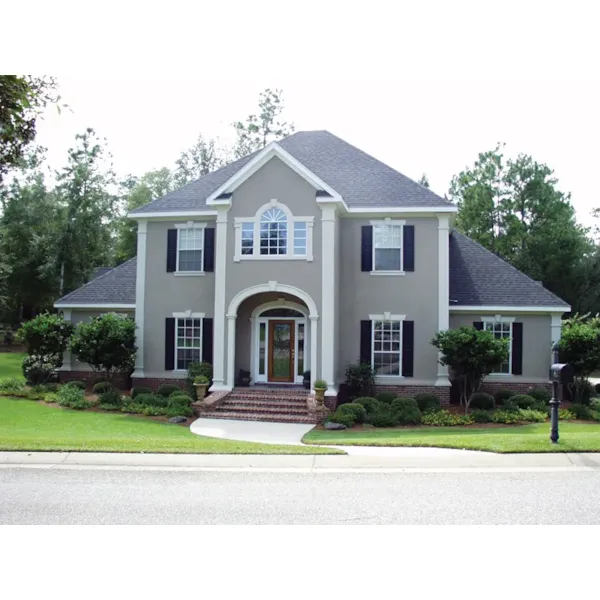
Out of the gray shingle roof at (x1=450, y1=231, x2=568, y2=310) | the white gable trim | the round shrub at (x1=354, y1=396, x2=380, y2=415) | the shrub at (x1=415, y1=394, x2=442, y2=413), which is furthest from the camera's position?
the gray shingle roof at (x1=450, y1=231, x2=568, y2=310)

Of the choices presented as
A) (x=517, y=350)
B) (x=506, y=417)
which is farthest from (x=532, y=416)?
(x=517, y=350)

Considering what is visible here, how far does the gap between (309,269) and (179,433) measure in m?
6.67

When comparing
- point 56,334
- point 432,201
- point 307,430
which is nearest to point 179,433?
point 307,430

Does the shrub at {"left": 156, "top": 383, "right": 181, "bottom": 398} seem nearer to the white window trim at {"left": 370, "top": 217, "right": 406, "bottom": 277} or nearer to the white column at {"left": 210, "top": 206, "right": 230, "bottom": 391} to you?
the white column at {"left": 210, "top": 206, "right": 230, "bottom": 391}

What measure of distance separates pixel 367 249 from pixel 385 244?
63cm

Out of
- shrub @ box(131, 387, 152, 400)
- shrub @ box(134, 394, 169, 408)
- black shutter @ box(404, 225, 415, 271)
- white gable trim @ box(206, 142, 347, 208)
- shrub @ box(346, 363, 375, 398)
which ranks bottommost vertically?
shrub @ box(134, 394, 169, 408)

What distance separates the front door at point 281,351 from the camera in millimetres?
21594

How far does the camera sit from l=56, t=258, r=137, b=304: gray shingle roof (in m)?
23.7

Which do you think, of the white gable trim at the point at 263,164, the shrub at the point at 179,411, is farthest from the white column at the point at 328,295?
the shrub at the point at 179,411

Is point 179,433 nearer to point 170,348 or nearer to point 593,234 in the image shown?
point 170,348

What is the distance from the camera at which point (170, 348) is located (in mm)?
21922

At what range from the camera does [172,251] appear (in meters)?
22.0

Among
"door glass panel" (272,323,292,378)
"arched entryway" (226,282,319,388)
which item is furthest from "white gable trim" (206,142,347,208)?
"door glass panel" (272,323,292,378)

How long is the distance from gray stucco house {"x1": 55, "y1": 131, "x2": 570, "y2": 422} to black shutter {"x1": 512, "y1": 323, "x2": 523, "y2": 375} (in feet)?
0.11
